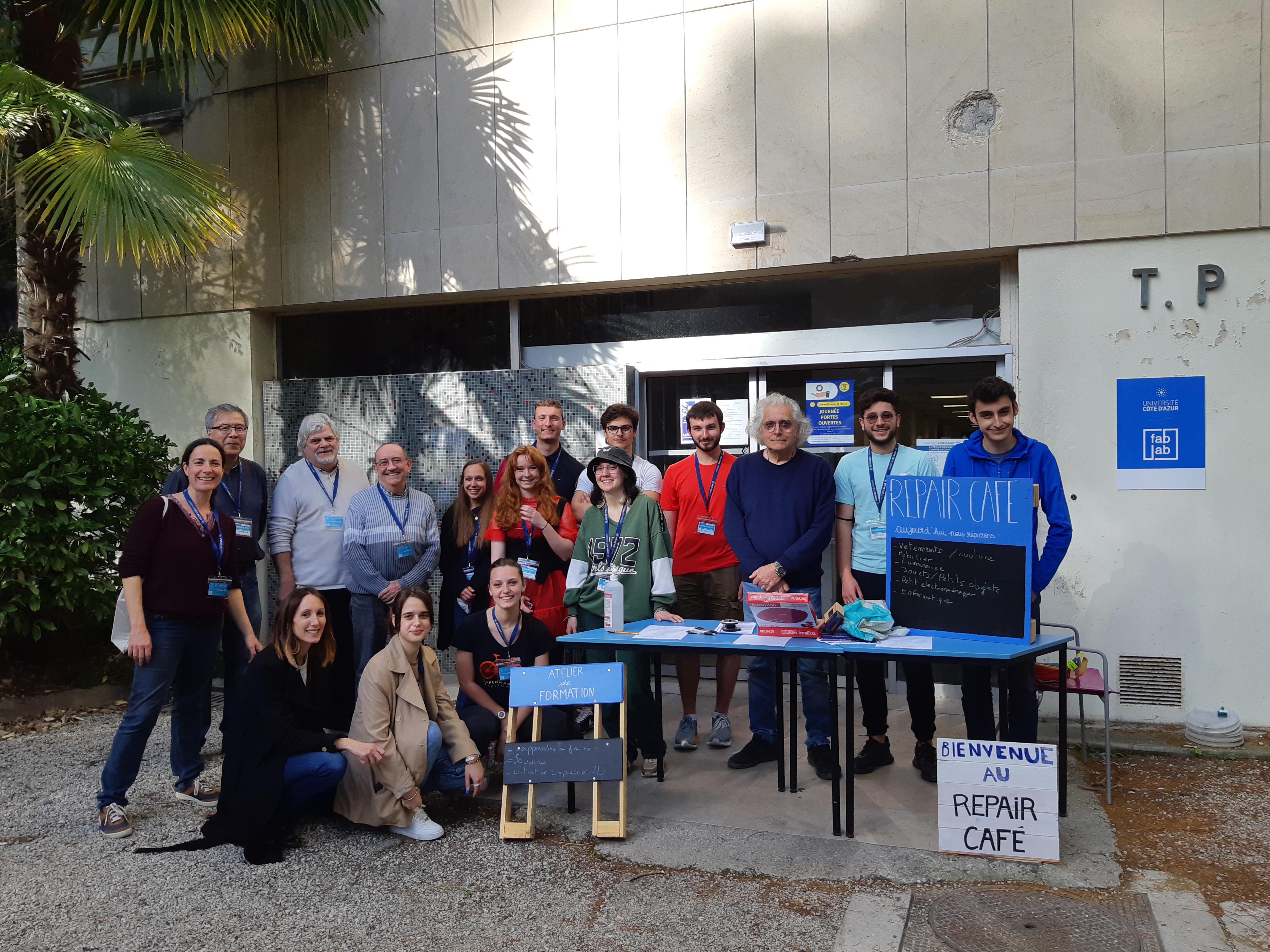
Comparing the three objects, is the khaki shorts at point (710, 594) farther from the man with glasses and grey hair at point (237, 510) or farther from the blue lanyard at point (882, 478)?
the man with glasses and grey hair at point (237, 510)

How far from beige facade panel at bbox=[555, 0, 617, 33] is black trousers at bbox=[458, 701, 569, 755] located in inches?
193

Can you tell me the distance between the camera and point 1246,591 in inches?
214

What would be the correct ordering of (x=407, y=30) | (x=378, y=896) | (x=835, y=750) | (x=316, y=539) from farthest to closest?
(x=407, y=30), (x=316, y=539), (x=835, y=750), (x=378, y=896)

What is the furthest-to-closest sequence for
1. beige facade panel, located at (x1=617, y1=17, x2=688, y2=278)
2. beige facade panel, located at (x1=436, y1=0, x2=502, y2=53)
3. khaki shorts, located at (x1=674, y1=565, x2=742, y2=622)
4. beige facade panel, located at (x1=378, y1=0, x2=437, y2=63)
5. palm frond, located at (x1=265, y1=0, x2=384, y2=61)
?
Answer: beige facade panel, located at (x1=378, y1=0, x2=437, y2=63) < beige facade panel, located at (x1=436, y1=0, x2=502, y2=53) < palm frond, located at (x1=265, y1=0, x2=384, y2=61) < beige facade panel, located at (x1=617, y1=17, x2=688, y2=278) < khaki shorts, located at (x1=674, y1=565, x2=742, y2=622)

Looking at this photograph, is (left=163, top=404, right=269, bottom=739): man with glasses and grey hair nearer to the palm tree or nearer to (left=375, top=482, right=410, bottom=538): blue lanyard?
(left=375, top=482, right=410, bottom=538): blue lanyard

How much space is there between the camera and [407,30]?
722cm

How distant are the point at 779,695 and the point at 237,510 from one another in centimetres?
308

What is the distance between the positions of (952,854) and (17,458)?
5743mm

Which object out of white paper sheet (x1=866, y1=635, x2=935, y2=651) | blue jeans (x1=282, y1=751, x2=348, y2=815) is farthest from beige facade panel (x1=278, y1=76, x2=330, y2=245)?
white paper sheet (x1=866, y1=635, x2=935, y2=651)

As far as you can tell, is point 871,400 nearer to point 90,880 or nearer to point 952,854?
point 952,854

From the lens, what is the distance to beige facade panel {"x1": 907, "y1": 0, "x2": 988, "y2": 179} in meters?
5.84

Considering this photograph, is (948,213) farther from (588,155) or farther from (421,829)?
(421,829)

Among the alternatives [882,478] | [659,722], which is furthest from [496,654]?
[882,478]

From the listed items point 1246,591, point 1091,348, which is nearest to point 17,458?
point 1091,348
